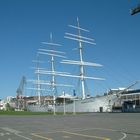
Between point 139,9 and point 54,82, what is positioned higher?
point 54,82

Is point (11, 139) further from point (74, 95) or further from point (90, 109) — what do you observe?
point (74, 95)

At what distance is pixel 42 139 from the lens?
60.4 feet

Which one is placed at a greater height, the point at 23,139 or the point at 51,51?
the point at 51,51

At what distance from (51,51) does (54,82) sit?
10.9 metres

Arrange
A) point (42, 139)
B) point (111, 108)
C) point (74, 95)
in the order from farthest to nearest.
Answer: point (74, 95) < point (111, 108) < point (42, 139)

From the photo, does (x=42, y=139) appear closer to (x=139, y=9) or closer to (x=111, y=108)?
(x=139, y=9)

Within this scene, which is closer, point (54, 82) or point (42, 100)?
point (54, 82)

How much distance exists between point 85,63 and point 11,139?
88150mm

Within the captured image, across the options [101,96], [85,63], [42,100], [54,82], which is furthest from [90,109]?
[42,100]

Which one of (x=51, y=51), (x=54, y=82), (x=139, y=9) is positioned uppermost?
(x=51, y=51)

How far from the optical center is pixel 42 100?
161 m

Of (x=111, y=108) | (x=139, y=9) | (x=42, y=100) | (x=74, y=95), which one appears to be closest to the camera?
(x=139, y=9)

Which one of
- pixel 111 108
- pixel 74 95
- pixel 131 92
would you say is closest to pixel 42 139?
pixel 111 108

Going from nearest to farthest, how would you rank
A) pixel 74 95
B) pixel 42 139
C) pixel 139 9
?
1. pixel 42 139
2. pixel 139 9
3. pixel 74 95
